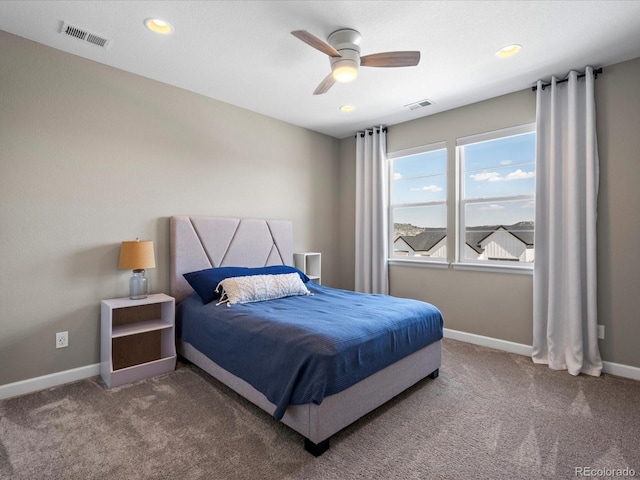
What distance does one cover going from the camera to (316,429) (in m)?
1.77

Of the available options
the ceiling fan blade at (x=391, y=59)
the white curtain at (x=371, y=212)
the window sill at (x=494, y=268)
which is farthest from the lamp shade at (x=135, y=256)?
the window sill at (x=494, y=268)

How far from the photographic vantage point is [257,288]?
9.76 ft

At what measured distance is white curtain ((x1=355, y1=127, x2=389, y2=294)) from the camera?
4.42 m

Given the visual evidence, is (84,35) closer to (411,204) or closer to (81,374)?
(81,374)

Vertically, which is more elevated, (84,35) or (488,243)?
(84,35)

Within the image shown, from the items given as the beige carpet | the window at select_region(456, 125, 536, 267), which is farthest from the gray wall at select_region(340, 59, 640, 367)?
the beige carpet

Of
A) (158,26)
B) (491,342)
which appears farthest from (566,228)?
(158,26)

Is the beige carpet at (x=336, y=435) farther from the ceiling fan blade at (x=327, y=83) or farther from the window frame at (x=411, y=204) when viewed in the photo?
the ceiling fan blade at (x=327, y=83)

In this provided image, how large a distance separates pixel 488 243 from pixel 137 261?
361 cm

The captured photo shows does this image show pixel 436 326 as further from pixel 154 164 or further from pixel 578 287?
pixel 154 164

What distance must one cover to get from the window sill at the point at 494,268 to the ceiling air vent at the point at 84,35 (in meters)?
3.97

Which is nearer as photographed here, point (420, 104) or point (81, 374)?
point (81, 374)

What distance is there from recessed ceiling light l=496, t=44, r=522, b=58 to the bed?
216 cm

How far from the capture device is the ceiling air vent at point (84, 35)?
2354 mm
